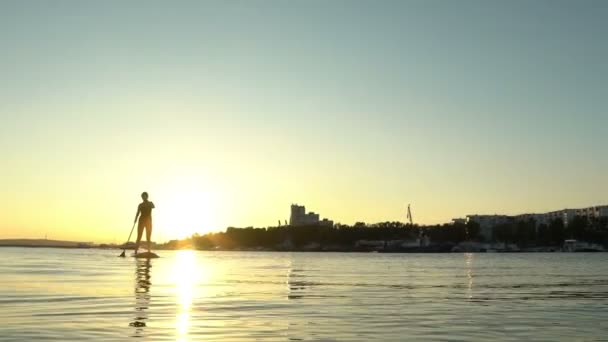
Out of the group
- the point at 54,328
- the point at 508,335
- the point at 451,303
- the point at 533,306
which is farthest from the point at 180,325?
the point at 533,306

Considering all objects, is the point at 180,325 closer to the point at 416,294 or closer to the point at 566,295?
the point at 416,294

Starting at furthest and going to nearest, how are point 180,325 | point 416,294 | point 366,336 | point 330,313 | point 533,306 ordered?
point 416,294
point 533,306
point 330,313
point 180,325
point 366,336

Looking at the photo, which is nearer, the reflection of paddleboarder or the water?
the water

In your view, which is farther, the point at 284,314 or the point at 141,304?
the point at 141,304

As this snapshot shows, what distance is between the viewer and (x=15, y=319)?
13.6 m

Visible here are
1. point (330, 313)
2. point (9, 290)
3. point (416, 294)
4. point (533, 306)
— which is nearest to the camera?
point (330, 313)

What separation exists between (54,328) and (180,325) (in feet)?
7.21

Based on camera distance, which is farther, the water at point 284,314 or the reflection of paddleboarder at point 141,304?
the reflection of paddleboarder at point 141,304

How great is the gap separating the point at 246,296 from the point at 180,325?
704 cm

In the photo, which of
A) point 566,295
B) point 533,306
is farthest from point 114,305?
point 566,295

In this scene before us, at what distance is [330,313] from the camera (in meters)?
15.9

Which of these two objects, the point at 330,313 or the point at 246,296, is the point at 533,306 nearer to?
the point at 330,313

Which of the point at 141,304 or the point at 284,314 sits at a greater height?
the point at 141,304

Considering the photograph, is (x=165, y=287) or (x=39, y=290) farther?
(x=165, y=287)
